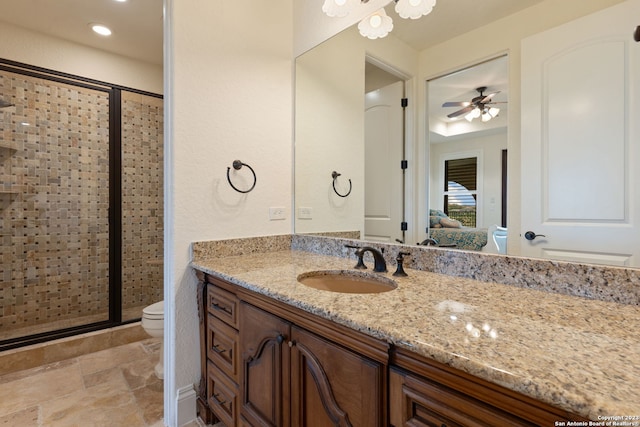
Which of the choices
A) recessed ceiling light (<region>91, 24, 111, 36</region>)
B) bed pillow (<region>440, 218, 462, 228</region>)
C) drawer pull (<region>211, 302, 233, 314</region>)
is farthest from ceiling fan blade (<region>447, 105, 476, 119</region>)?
recessed ceiling light (<region>91, 24, 111, 36</region>)

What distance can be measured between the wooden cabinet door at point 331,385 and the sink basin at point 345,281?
1.19ft

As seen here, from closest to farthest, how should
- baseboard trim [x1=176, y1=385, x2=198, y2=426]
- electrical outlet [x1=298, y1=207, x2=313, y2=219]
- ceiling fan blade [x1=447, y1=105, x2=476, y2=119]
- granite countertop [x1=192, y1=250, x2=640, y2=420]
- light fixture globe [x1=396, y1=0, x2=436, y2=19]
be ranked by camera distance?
granite countertop [x1=192, y1=250, x2=640, y2=420] < ceiling fan blade [x1=447, y1=105, x2=476, y2=119] < light fixture globe [x1=396, y1=0, x2=436, y2=19] < baseboard trim [x1=176, y1=385, x2=198, y2=426] < electrical outlet [x1=298, y1=207, x2=313, y2=219]

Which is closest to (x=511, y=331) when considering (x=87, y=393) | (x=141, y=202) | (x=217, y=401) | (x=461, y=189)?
(x=461, y=189)

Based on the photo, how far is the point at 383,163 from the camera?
160cm

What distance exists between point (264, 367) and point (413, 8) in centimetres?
167

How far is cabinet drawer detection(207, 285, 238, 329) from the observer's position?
4.05 feet

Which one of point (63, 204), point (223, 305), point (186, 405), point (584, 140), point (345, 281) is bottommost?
point (186, 405)

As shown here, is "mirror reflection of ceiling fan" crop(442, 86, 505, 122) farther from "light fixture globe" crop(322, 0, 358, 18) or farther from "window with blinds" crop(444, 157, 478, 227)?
"light fixture globe" crop(322, 0, 358, 18)

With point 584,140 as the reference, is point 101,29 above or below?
above

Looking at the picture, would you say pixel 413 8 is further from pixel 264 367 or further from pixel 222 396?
pixel 222 396

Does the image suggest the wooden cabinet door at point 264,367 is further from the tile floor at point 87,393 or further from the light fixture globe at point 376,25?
the light fixture globe at point 376,25

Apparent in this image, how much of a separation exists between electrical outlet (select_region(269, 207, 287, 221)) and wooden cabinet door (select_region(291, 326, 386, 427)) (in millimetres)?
994

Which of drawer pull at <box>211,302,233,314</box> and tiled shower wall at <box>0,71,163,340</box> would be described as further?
tiled shower wall at <box>0,71,163,340</box>

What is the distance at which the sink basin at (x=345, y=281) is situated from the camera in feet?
4.05
